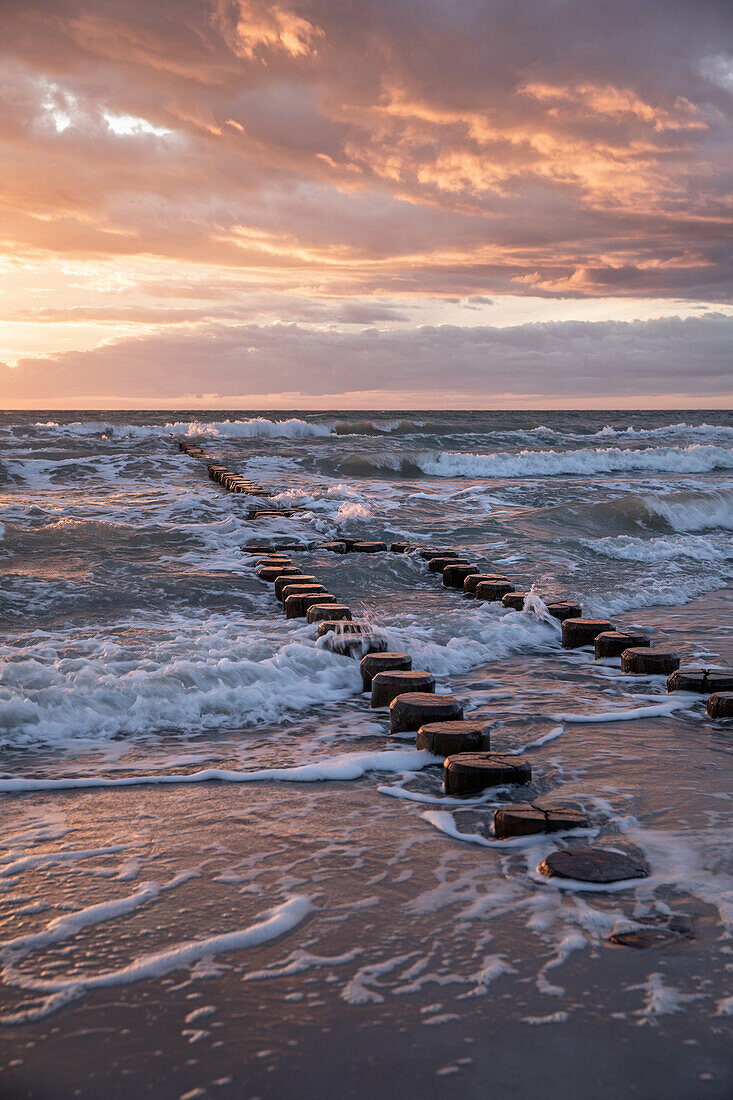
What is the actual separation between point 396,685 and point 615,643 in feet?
7.15

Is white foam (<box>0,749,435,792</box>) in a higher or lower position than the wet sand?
lower

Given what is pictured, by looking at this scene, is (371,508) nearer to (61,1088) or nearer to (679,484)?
(679,484)

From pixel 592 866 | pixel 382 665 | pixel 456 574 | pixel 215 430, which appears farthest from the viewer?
pixel 215 430

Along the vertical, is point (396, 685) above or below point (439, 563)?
below

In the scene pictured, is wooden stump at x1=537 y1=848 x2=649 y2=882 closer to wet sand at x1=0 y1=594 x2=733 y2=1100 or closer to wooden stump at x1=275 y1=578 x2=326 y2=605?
wet sand at x1=0 y1=594 x2=733 y2=1100

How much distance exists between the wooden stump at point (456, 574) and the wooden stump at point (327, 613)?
2.47 m

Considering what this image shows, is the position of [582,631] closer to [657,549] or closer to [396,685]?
[396,685]

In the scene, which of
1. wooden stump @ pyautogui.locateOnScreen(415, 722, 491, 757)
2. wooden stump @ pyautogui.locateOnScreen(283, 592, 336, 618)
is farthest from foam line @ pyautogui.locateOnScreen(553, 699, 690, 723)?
wooden stump @ pyautogui.locateOnScreen(283, 592, 336, 618)

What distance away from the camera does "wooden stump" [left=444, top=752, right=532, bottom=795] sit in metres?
3.82

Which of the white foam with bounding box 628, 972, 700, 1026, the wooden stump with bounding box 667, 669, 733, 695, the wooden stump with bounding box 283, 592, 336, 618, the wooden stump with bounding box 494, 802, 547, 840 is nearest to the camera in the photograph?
the white foam with bounding box 628, 972, 700, 1026

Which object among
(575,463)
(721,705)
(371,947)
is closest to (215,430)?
(575,463)

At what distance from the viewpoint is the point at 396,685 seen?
5.30 meters

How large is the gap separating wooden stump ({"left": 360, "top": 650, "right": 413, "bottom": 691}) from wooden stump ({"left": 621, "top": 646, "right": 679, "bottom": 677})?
65.9 inches

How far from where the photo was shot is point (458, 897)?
9.37ft
